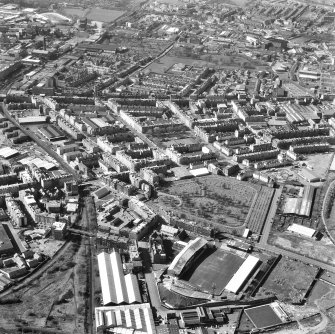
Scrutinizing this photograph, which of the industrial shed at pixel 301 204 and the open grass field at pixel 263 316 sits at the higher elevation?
the open grass field at pixel 263 316

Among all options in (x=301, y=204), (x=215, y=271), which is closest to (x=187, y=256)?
(x=215, y=271)

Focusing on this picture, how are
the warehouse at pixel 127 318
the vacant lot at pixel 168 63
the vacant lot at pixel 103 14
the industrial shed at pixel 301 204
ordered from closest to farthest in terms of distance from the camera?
the warehouse at pixel 127 318, the industrial shed at pixel 301 204, the vacant lot at pixel 168 63, the vacant lot at pixel 103 14

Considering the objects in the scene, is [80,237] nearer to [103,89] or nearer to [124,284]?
[124,284]

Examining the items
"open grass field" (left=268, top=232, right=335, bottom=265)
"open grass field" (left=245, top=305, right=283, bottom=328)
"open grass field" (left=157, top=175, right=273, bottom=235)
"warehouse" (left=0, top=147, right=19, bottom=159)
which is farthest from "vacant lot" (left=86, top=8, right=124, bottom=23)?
"open grass field" (left=245, top=305, right=283, bottom=328)

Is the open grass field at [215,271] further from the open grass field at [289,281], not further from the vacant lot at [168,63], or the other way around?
the vacant lot at [168,63]

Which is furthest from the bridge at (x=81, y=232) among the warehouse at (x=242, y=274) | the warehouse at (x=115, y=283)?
the warehouse at (x=242, y=274)

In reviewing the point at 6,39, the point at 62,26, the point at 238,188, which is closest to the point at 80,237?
the point at 238,188
